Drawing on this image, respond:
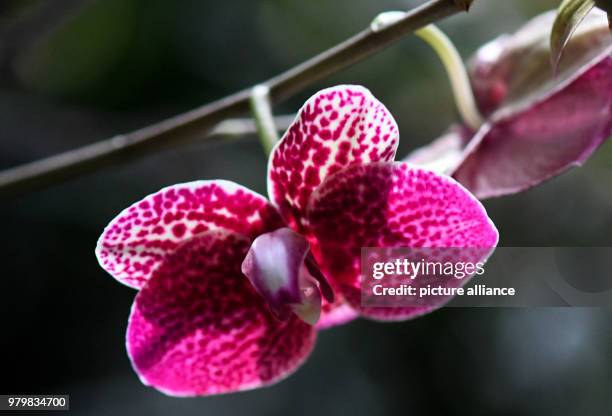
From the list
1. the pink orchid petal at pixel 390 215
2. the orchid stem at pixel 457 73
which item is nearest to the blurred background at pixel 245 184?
the orchid stem at pixel 457 73

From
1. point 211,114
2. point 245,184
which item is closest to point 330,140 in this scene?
point 211,114

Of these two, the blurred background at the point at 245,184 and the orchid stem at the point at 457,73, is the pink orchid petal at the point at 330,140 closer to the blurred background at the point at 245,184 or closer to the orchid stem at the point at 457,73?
the orchid stem at the point at 457,73

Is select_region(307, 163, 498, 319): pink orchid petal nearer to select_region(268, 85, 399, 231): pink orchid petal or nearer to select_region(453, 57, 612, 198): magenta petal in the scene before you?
select_region(268, 85, 399, 231): pink orchid petal

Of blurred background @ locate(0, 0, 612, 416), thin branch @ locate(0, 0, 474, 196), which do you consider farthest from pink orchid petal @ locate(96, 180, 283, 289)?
blurred background @ locate(0, 0, 612, 416)

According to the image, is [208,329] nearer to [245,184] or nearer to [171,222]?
[171,222]

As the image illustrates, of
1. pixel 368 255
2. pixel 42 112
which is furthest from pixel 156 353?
pixel 42 112
